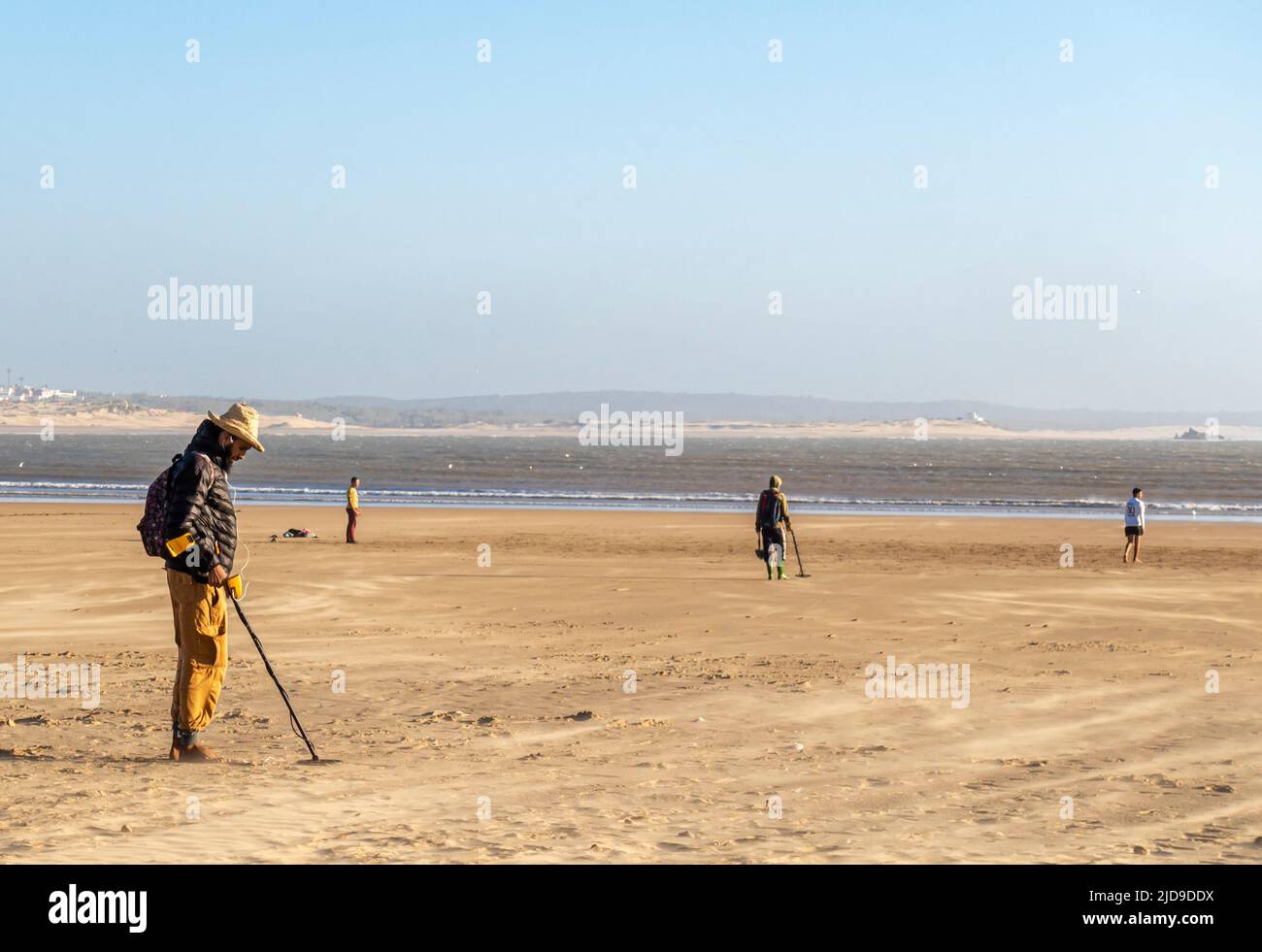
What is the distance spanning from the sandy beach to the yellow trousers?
0.36 metres

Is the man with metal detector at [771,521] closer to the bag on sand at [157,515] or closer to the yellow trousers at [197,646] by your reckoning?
the yellow trousers at [197,646]

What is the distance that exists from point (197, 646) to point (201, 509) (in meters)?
0.87

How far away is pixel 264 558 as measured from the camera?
2309cm

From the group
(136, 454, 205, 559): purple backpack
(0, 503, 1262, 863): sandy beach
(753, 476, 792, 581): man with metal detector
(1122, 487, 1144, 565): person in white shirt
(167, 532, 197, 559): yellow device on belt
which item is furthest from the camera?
(1122, 487, 1144, 565): person in white shirt

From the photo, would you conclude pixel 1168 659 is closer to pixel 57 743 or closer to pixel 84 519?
pixel 57 743

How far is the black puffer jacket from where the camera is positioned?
7613 mm

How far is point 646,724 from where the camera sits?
9352mm

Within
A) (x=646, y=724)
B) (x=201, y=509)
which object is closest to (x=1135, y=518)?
(x=646, y=724)

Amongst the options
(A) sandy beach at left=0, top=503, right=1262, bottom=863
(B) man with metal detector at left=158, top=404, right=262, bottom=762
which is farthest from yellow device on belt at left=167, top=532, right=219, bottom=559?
(A) sandy beach at left=0, top=503, right=1262, bottom=863

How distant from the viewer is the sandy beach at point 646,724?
20.6 ft

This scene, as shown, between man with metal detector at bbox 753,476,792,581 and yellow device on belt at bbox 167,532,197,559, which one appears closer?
yellow device on belt at bbox 167,532,197,559

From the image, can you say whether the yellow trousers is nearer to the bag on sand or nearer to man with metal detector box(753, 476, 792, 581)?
the bag on sand
